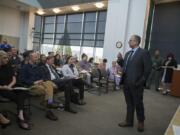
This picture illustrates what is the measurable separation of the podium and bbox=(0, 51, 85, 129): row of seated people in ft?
11.5

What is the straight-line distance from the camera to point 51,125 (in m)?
3.19

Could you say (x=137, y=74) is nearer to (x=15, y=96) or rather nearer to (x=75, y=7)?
(x=15, y=96)

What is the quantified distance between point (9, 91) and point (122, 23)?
6565 millimetres

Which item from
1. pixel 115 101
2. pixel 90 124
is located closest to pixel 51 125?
pixel 90 124

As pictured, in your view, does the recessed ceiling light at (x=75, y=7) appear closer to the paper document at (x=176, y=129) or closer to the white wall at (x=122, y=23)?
the white wall at (x=122, y=23)

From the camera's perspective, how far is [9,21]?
478 inches

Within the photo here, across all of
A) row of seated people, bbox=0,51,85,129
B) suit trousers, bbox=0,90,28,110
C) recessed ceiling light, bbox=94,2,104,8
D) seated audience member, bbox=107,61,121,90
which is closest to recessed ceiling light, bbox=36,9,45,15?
recessed ceiling light, bbox=94,2,104,8

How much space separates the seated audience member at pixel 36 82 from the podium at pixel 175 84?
14.6 feet

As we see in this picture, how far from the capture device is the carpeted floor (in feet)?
9.88

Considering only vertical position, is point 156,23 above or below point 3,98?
above

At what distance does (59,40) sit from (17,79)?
874 centimetres

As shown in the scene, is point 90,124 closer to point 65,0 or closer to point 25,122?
point 25,122

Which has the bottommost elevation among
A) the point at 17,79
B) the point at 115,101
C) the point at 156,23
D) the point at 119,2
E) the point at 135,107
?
the point at 115,101

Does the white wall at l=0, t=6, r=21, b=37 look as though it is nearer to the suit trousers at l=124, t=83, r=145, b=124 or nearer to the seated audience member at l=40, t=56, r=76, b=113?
the seated audience member at l=40, t=56, r=76, b=113
